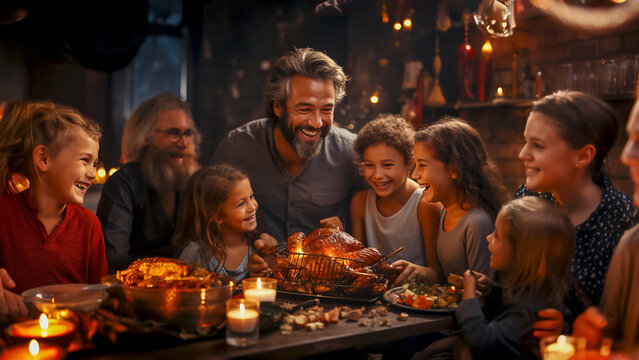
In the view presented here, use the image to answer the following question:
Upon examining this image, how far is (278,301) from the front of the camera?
2494 mm

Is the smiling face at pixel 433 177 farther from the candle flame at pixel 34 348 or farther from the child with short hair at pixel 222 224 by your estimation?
the candle flame at pixel 34 348

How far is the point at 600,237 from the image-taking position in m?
2.35

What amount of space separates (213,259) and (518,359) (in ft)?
5.51

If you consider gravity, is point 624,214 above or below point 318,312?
above

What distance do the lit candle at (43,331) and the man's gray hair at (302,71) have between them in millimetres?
2206

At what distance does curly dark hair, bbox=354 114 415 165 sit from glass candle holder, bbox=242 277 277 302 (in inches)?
50.0

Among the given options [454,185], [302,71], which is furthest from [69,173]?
[454,185]

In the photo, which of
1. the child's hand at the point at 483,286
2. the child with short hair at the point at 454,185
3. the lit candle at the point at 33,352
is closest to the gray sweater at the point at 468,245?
the child with short hair at the point at 454,185

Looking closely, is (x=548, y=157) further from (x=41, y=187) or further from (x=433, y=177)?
(x=41, y=187)

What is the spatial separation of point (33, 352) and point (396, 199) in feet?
7.09

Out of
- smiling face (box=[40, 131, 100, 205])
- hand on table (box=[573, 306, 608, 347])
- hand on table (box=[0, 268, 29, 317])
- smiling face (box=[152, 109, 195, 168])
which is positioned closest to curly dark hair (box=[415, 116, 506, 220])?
hand on table (box=[573, 306, 608, 347])

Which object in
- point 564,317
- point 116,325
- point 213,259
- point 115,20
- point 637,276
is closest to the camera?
point 116,325

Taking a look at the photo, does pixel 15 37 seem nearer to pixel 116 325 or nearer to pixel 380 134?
pixel 380 134

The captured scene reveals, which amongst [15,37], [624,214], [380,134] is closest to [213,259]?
[380,134]
